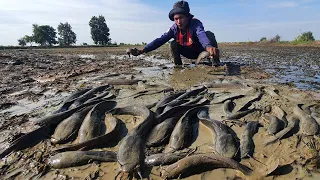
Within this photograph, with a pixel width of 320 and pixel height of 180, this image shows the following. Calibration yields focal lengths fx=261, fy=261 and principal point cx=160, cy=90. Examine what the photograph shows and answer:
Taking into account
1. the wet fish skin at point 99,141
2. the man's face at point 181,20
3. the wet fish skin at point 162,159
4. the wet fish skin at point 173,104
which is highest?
the man's face at point 181,20

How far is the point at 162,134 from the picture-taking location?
330 cm

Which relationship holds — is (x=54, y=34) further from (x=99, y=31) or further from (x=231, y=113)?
(x=231, y=113)

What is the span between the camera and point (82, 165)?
2.78 metres

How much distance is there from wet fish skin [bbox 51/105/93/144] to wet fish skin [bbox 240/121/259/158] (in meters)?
2.17

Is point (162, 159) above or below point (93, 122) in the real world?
below

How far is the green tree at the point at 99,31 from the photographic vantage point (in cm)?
6794

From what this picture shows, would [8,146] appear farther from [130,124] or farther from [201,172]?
[201,172]

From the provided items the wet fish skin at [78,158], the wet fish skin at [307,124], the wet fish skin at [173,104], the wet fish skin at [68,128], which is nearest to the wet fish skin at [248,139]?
the wet fish skin at [307,124]

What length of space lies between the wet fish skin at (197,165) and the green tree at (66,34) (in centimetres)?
7829

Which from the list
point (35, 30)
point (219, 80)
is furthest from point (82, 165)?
point (35, 30)

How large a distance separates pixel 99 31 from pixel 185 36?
63300 mm

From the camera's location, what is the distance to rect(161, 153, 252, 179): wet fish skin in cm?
250

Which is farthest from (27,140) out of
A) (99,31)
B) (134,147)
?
(99,31)

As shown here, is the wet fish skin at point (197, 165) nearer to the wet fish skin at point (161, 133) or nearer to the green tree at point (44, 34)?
the wet fish skin at point (161, 133)
